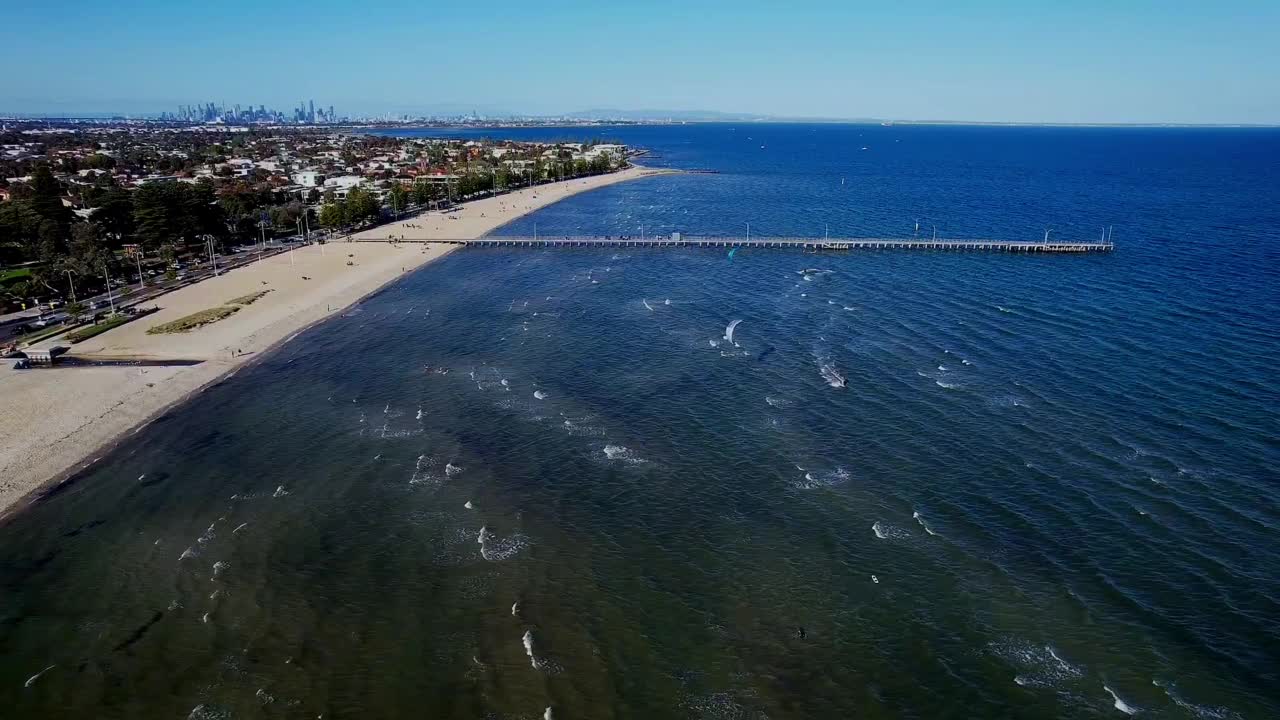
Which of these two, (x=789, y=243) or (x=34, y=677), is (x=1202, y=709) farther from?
(x=789, y=243)

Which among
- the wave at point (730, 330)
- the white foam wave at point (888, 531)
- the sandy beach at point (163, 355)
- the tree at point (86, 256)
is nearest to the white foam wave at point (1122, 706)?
the white foam wave at point (888, 531)

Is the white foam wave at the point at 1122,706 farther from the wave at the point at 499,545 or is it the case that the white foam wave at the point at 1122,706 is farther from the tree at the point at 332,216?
the tree at the point at 332,216

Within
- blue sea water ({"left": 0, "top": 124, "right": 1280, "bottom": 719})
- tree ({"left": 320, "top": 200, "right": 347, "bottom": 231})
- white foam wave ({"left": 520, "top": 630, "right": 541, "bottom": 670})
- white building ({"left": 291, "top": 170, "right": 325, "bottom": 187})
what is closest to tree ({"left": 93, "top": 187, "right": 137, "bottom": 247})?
tree ({"left": 320, "top": 200, "right": 347, "bottom": 231})

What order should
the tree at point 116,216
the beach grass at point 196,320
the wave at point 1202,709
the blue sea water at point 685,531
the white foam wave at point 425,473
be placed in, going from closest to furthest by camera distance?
the wave at point 1202,709, the blue sea water at point 685,531, the white foam wave at point 425,473, the beach grass at point 196,320, the tree at point 116,216

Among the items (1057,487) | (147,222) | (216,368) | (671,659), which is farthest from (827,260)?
(147,222)

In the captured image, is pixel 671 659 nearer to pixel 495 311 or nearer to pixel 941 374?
pixel 941 374

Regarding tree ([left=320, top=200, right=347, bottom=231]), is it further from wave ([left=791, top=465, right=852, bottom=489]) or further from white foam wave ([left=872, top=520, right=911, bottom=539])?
white foam wave ([left=872, top=520, right=911, bottom=539])
